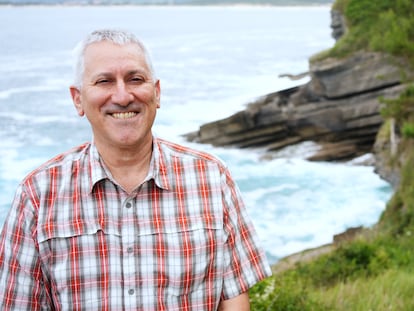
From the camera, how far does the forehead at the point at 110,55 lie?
224 centimetres

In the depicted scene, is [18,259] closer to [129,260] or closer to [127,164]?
[129,260]

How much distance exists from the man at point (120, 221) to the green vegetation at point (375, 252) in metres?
2.29

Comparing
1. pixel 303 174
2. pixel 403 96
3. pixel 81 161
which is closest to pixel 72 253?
pixel 81 161

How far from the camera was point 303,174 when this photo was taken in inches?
994

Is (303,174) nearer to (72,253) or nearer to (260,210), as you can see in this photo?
(260,210)

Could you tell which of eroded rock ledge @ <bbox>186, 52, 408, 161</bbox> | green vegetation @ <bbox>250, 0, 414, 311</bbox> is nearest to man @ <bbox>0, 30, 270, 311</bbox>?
green vegetation @ <bbox>250, 0, 414, 311</bbox>

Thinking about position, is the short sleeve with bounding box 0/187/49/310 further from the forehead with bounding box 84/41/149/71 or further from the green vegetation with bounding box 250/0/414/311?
the green vegetation with bounding box 250/0/414/311

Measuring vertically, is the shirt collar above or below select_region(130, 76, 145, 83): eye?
below

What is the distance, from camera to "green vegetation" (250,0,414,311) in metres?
4.72

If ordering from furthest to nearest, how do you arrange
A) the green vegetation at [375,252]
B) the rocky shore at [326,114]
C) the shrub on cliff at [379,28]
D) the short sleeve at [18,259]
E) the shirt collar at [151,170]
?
the rocky shore at [326,114]
the shrub on cliff at [379,28]
the green vegetation at [375,252]
the shirt collar at [151,170]
the short sleeve at [18,259]

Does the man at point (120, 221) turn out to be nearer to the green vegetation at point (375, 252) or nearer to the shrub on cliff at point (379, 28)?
the green vegetation at point (375, 252)

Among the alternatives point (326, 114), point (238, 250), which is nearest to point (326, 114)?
point (326, 114)

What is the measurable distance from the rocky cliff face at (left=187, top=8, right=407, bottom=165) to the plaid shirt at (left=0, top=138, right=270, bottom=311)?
22571 millimetres

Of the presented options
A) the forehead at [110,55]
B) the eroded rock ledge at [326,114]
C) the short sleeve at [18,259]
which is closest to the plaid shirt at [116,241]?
the short sleeve at [18,259]
